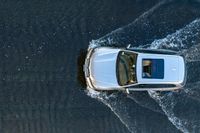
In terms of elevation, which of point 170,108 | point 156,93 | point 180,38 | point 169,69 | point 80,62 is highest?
point 180,38

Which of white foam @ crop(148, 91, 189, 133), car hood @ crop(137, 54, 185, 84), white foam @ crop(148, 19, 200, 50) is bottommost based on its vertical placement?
white foam @ crop(148, 91, 189, 133)

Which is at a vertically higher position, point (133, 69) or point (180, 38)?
point (180, 38)

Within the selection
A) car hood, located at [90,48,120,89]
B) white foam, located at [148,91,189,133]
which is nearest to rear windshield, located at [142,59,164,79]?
car hood, located at [90,48,120,89]

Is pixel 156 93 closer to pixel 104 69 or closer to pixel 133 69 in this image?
pixel 133 69

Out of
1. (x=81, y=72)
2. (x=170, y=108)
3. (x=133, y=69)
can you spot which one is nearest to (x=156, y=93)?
(x=170, y=108)

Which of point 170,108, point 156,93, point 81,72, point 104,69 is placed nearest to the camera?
point 104,69

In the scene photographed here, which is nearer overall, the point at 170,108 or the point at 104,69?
the point at 104,69

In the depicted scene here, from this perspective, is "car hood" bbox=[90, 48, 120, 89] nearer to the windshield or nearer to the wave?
the windshield
